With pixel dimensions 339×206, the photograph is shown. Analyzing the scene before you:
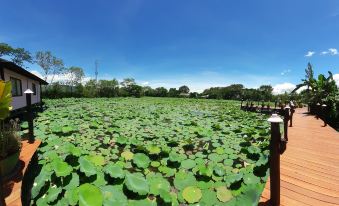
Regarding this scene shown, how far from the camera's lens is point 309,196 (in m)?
3.23

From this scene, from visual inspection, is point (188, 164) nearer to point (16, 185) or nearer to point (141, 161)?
point (141, 161)

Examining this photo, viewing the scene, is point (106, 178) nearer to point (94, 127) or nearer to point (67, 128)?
point (67, 128)

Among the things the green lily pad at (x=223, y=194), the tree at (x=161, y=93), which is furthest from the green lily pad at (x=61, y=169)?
the tree at (x=161, y=93)

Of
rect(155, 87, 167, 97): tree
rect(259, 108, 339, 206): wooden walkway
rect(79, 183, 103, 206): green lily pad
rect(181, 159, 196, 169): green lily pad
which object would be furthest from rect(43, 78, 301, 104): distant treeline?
rect(79, 183, 103, 206): green lily pad

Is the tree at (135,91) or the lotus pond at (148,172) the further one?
the tree at (135,91)

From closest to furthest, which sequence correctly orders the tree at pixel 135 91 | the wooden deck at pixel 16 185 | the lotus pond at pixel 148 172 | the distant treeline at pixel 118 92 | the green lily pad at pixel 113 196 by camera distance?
1. the wooden deck at pixel 16 185
2. the green lily pad at pixel 113 196
3. the lotus pond at pixel 148 172
4. the distant treeline at pixel 118 92
5. the tree at pixel 135 91

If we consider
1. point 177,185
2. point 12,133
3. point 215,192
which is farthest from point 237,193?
point 12,133

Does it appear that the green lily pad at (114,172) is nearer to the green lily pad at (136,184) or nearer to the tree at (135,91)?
the green lily pad at (136,184)

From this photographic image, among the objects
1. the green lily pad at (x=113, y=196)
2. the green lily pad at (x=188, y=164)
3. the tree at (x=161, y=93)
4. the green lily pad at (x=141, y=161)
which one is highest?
the tree at (x=161, y=93)

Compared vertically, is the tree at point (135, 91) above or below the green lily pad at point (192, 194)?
above

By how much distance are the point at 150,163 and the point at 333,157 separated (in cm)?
392

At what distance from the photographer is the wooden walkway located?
3.19 meters

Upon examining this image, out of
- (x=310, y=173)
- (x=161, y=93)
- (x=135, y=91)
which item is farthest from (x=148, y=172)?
(x=161, y=93)

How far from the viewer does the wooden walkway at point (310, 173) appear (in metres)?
3.19
